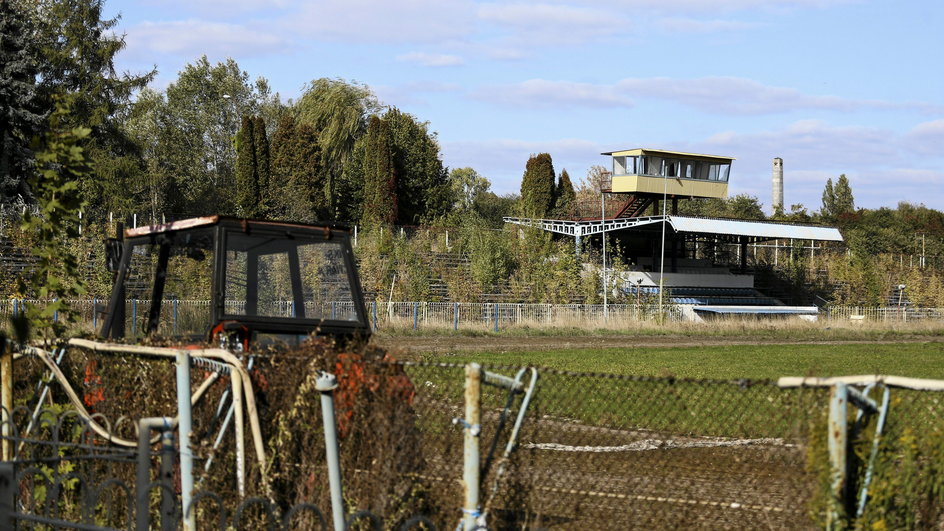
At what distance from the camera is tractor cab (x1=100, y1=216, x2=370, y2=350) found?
858 centimetres

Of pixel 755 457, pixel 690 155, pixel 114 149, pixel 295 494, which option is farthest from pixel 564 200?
pixel 295 494

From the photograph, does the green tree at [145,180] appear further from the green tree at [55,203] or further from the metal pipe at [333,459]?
the metal pipe at [333,459]

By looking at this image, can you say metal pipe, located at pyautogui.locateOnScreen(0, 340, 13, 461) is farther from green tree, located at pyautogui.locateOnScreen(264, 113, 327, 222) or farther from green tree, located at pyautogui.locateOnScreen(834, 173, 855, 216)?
green tree, located at pyautogui.locateOnScreen(834, 173, 855, 216)

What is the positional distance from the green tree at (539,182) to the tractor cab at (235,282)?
71453mm

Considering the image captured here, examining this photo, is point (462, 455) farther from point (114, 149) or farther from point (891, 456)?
point (114, 149)

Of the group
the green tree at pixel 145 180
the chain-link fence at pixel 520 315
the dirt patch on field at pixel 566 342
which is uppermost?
the green tree at pixel 145 180

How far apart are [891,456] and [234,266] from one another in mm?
5085

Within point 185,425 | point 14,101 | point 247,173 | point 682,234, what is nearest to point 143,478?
point 185,425

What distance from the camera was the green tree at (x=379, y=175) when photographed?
6719cm

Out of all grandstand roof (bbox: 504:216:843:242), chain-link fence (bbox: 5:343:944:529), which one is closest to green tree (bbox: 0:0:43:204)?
grandstand roof (bbox: 504:216:843:242)

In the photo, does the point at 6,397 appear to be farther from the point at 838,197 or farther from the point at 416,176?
the point at 838,197

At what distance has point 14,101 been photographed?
48844 mm

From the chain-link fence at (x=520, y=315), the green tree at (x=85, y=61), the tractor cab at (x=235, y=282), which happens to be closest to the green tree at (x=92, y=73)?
the green tree at (x=85, y=61)

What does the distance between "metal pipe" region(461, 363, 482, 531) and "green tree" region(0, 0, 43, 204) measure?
152 ft
